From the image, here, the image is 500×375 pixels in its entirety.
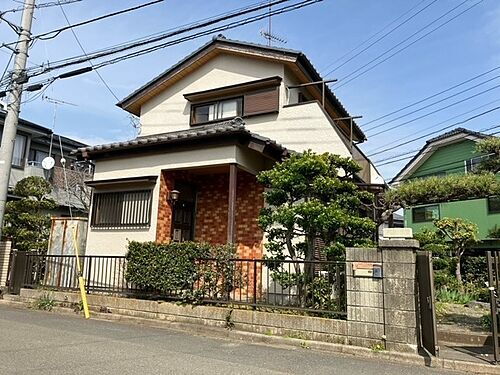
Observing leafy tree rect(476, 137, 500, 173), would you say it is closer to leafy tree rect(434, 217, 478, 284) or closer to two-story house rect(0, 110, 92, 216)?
leafy tree rect(434, 217, 478, 284)

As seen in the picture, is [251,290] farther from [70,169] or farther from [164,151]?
[70,169]

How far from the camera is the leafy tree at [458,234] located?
16656 millimetres

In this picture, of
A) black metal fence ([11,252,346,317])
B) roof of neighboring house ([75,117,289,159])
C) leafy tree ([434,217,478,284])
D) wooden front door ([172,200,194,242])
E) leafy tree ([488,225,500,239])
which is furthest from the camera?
leafy tree ([488,225,500,239])

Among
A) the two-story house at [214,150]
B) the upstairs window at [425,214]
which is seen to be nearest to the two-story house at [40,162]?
the two-story house at [214,150]

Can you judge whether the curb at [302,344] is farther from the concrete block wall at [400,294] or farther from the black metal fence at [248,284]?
the black metal fence at [248,284]

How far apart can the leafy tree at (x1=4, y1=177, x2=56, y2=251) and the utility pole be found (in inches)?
114

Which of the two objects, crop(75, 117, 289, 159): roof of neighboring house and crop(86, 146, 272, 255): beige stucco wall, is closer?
crop(75, 117, 289, 159): roof of neighboring house

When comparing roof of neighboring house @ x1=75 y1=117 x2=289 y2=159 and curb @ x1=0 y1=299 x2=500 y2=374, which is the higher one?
roof of neighboring house @ x1=75 y1=117 x2=289 y2=159

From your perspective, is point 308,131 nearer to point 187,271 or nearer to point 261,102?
point 261,102

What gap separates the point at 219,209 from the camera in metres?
11.7

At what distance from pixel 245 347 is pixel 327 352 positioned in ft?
4.28

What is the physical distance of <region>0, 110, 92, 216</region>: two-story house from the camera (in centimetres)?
1989

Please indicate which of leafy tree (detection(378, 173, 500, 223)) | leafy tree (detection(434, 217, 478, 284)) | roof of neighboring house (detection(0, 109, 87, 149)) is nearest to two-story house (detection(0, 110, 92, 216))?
roof of neighboring house (detection(0, 109, 87, 149))

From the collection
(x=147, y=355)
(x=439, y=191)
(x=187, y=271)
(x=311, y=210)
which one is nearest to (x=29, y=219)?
(x=187, y=271)
